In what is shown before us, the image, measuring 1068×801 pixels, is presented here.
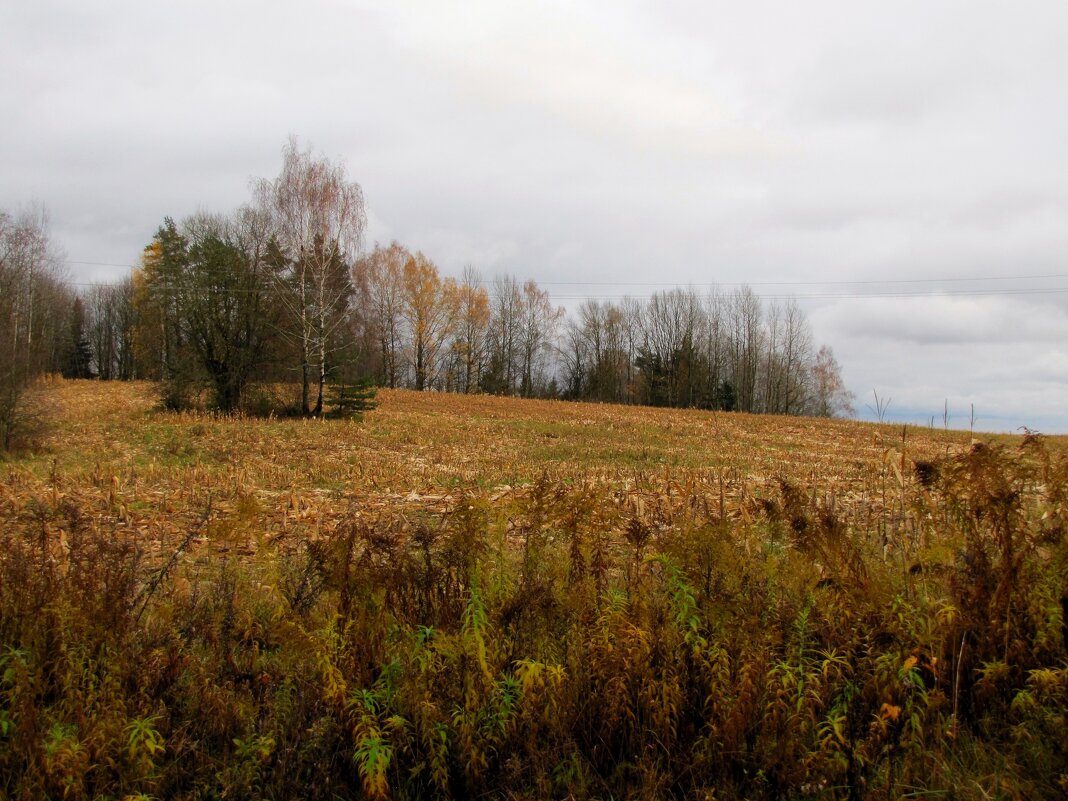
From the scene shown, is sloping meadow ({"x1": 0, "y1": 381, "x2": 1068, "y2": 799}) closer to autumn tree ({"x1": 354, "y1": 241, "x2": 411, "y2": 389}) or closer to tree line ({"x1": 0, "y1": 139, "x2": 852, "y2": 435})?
tree line ({"x1": 0, "y1": 139, "x2": 852, "y2": 435})

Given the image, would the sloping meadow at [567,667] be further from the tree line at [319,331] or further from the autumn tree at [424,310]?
the autumn tree at [424,310]

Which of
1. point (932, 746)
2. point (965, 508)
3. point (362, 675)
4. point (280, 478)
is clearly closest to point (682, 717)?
point (932, 746)

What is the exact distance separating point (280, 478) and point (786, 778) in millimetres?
10735

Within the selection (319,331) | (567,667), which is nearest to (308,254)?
(319,331)

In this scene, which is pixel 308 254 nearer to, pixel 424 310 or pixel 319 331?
pixel 319 331

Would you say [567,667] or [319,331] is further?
[319,331]

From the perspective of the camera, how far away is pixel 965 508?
4035 mm

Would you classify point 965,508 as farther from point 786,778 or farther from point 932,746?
point 786,778

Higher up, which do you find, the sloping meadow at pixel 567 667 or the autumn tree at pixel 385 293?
the autumn tree at pixel 385 293

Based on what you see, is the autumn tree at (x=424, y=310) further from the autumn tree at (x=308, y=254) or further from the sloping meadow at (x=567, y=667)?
the sloping meadow at (x=567, y=667)

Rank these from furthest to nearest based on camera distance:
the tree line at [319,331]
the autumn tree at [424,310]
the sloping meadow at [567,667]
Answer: the autumn tree at [424,310], the tree line at [319,331], the sloping meadow at [567,667]

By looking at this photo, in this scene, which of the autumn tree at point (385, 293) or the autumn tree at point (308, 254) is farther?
the autumn tree at point (385, 293)

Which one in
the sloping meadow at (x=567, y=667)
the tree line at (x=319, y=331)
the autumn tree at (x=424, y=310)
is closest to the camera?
the sloping meadow at (x=567, y=667)

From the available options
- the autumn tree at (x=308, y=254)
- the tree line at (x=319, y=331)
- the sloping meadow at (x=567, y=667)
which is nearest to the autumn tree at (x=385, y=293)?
the tree line at (x=319, y=331)
